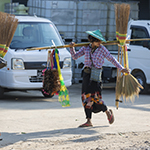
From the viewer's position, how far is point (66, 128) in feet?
21.4

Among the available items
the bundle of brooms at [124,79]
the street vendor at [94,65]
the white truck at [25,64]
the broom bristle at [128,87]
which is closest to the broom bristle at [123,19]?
the bundle of brooms at [124,79]

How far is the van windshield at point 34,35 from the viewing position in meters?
9.99

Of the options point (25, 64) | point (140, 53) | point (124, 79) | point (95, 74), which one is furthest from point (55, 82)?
point (140, 53)

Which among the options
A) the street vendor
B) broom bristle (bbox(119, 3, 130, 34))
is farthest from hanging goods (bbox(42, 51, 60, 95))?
broom bristle (bbox(119, 3, 130, 34))

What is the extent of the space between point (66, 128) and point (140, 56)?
5.65 meters

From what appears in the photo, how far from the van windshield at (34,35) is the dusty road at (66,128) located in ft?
4.78

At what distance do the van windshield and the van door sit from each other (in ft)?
8.30

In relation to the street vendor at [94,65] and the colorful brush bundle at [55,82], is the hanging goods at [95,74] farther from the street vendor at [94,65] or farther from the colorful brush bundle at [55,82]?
the colorful brush bundle at [55,82]

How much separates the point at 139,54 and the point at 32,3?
4600 millimetres

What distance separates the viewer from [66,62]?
9.96 m

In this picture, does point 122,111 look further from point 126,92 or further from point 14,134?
point 14,134

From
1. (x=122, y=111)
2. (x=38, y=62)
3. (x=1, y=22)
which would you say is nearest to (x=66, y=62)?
(x=38, y=62)

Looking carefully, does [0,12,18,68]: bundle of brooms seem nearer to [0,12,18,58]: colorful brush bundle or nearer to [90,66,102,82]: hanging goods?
[0,12,18,58]: colorful brush bundle

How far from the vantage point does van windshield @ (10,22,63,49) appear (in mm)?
9992
